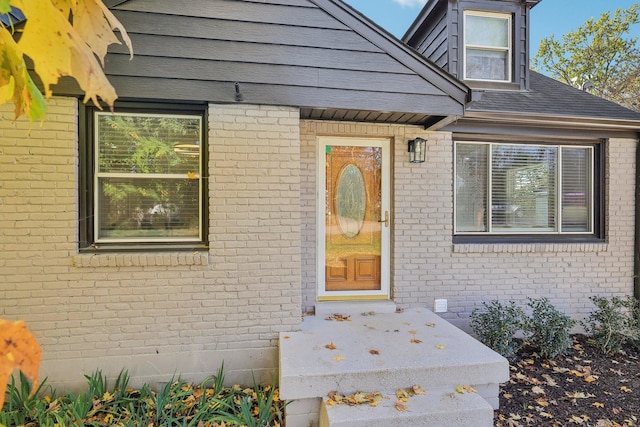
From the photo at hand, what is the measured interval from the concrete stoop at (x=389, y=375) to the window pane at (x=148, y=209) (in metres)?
1.58

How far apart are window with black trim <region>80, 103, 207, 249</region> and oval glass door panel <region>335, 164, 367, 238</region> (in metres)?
1.75

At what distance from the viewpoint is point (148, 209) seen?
3.52 metres

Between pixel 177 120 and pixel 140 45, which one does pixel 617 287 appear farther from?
pixel 140 45

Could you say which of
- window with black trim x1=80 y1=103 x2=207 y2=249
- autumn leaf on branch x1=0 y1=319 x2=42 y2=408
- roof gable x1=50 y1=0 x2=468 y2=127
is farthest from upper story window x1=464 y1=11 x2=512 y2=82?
autumn leaf on branch x1=0 y1=319 x2=42 y2=408

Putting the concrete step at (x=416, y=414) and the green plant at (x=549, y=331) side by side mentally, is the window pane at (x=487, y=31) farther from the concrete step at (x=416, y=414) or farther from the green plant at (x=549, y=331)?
the concrete step at (x=416, y=414)

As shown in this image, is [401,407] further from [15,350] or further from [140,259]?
[140,259]

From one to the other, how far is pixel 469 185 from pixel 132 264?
424 cm

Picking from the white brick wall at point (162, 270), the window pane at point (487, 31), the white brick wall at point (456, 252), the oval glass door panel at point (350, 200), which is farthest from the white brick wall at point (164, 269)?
the window pane at point (487, 31)

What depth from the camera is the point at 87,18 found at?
155 cm

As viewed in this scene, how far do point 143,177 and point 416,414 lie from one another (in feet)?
10.8

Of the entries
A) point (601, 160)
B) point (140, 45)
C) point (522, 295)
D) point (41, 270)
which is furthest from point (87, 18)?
point (601, 160)

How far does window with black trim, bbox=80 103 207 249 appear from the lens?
338cm

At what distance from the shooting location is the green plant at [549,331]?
397 centimetres

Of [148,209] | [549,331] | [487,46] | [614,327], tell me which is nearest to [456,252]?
[549,331]
